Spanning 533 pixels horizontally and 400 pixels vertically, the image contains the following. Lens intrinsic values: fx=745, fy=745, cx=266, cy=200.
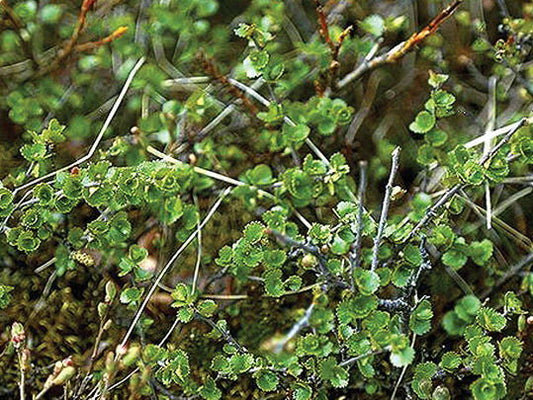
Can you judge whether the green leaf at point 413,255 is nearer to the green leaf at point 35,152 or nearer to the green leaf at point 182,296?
the green leaf at point 182,296

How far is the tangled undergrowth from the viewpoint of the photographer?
2.87 ft

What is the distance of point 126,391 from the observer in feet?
3.30

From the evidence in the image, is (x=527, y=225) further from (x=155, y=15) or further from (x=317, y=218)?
(x=155, y=15)

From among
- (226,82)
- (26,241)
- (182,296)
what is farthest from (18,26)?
(182,296)

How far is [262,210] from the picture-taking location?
3.76ft

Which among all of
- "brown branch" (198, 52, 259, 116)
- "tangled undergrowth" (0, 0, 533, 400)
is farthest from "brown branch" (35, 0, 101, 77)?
"brown branch" (198, 52, 259, 116)

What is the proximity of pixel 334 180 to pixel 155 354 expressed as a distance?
328 millimetres

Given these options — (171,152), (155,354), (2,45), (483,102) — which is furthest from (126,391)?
(483,102)

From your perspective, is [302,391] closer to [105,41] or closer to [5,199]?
[5,199]

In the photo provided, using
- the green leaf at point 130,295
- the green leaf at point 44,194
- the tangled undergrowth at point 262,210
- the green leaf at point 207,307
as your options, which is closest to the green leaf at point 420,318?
the tangled undergrowth at point 262,210

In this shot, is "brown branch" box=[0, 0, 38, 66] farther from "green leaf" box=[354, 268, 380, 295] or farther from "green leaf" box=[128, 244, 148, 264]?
"green leaf" box=[354, 268, 380, 295]

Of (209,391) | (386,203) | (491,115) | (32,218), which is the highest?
(32,218)

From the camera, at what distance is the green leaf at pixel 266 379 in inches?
33.6

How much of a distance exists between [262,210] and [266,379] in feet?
→ 1.14
